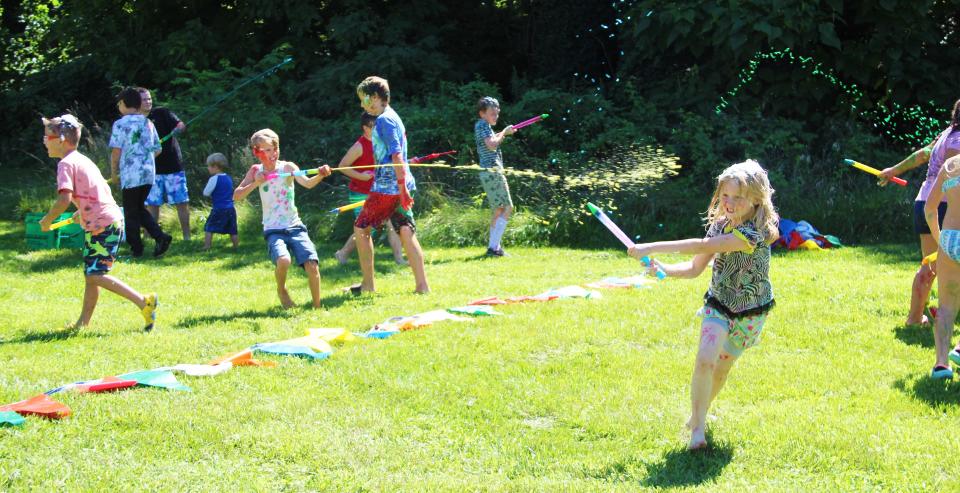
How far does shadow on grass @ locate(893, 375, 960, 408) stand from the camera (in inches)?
201

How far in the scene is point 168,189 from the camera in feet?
38.0

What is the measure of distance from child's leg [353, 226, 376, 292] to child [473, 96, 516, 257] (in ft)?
8.11

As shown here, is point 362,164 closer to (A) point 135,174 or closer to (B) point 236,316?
(B) point 236,316

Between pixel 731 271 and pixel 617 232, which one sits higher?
pixel 617 232

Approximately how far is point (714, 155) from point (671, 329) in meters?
6.36

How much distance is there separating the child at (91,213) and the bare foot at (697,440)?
4.26 meters

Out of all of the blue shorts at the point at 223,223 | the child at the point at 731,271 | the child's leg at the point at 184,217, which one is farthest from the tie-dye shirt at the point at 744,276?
the child's leg at the point at 184,217

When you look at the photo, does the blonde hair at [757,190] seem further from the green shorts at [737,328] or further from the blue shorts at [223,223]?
the blue shorts at [223,223]

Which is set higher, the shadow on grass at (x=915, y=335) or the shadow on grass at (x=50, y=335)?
the shadow on grass at (x=50, y=335)

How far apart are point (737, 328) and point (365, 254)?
4.37 m

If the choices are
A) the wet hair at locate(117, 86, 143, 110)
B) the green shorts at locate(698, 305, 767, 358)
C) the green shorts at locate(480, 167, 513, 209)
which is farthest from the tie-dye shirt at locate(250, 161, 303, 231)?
the green shorts at locate(698, 305, 767, 358)

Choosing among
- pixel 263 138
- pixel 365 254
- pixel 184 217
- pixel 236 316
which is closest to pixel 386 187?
pixel 365 254

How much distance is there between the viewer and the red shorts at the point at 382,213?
8.24 metres

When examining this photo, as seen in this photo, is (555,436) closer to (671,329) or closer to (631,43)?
(671,329)
